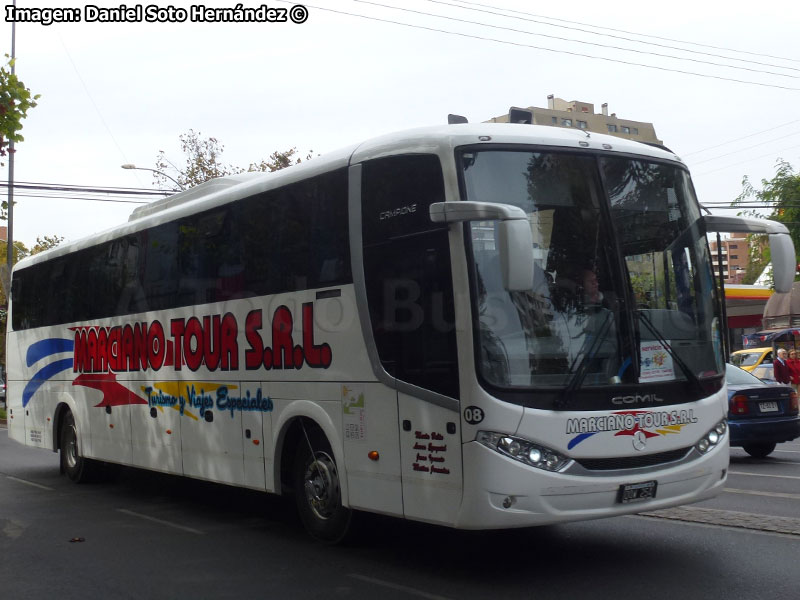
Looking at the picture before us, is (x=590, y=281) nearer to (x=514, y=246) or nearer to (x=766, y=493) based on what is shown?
(x=514, y=246)

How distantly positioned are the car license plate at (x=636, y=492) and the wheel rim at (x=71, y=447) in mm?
9532

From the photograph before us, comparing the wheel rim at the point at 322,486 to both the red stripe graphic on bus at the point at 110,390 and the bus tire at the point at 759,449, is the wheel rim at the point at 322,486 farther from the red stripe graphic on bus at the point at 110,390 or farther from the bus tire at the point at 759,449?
the bus tire at the point at 759,449

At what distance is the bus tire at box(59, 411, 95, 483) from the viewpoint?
1434 cm

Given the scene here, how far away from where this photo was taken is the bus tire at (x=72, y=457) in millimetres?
14344

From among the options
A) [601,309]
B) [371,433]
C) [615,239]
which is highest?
[615,239]

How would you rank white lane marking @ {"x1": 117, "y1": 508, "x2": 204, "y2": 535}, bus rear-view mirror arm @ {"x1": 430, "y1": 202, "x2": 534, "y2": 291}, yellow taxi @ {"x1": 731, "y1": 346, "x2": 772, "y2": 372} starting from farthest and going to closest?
yellow taxi @ {"x1": 731, "y1": 346, "x2": 772, "y2": 372}, white lane marking @ {"x1": 117, "y1": 508, "x2": 204, "y2": 535}, bus rear-view mirror arm @ {"x1": 430, "y1": 202, "x2": 534, "y2": 291}

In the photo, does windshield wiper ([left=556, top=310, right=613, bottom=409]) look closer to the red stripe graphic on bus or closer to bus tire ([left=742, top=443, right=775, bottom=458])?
the red stripe graphic on bus

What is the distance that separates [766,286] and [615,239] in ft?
172

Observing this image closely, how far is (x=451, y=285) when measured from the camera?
281 inches

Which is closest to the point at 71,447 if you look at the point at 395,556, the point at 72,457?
the point at 72,457

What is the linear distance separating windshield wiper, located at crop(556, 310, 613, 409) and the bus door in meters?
0.74

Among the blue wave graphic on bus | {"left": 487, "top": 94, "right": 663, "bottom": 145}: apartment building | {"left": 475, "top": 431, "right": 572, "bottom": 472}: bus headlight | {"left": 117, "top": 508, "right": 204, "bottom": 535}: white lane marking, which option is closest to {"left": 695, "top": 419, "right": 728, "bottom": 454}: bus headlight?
{"left": 475, "top": 431, "right": 572, "bottom": 472}: bus headlight

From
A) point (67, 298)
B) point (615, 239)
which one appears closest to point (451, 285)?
point (615, 239)

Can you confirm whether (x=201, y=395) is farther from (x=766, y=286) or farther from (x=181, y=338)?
(x=766, y=286)
